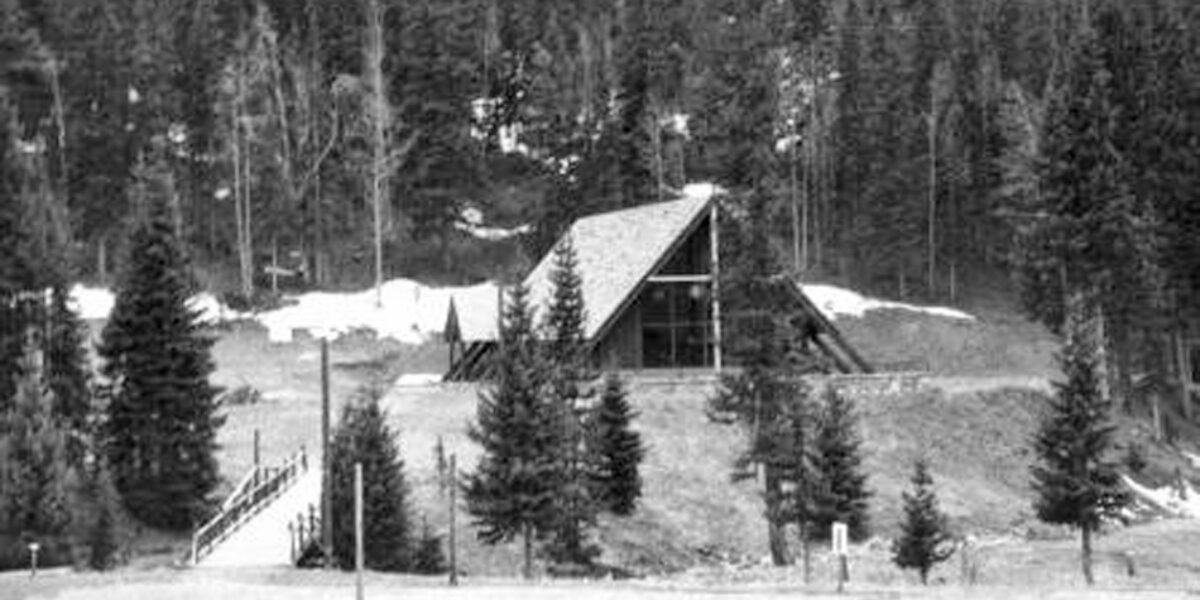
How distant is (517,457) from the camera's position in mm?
39125

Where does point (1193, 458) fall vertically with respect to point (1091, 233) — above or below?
below

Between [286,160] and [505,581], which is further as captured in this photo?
[286,160]

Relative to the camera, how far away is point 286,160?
9156 centimetres

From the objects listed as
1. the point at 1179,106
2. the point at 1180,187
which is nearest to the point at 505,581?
the point at 1180,187

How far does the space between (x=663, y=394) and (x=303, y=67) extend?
43756mm

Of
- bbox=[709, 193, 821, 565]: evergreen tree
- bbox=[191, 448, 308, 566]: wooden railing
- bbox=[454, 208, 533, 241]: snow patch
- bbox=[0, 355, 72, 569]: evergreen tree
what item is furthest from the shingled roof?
bbox=[454, 208, 533, 241]: snow patch

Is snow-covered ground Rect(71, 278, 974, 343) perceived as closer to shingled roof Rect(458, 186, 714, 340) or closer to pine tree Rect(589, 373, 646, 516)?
shingled roof Rect(458, 186, 714, 340)

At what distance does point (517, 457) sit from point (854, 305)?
168ft

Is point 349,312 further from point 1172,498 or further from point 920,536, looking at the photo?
point 920,536

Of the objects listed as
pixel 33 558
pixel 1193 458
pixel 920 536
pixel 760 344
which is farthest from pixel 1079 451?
pixel 1193 458

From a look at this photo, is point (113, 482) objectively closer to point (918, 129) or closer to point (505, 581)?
point (505, 581)

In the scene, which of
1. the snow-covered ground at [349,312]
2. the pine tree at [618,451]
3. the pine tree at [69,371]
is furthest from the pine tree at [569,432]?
the snow-covered ground at [349,312]

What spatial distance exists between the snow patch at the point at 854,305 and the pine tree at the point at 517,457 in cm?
4754

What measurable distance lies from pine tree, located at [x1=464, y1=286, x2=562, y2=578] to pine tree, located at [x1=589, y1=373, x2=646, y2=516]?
7129mm
